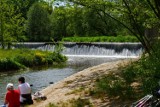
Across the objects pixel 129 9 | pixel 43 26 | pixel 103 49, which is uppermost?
pixel 129 9

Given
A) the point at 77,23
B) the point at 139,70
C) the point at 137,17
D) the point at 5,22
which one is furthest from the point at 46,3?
the point at 77,23

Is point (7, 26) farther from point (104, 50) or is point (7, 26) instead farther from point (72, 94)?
point (72, 94)

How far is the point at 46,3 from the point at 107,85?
426cm

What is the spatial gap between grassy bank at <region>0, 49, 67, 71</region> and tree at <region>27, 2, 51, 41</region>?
28.4 metres

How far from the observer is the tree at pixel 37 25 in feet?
224

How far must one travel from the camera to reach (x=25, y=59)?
35.1 m

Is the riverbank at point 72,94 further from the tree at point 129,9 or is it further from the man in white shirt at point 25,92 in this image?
the tree at point 129,9

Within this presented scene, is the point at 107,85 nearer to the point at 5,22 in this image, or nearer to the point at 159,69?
the point at 159,69

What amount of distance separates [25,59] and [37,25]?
33817mm

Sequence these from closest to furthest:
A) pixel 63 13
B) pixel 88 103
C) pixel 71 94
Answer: pixel 88 103 → pixel 71 94 → pixel 63 13

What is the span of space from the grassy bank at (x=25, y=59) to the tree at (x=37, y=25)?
2842cm

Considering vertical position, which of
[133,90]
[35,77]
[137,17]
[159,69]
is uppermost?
[137,17]

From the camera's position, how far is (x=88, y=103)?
1066 cm

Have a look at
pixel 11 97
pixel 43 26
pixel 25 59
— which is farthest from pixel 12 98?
pixel 43 26
